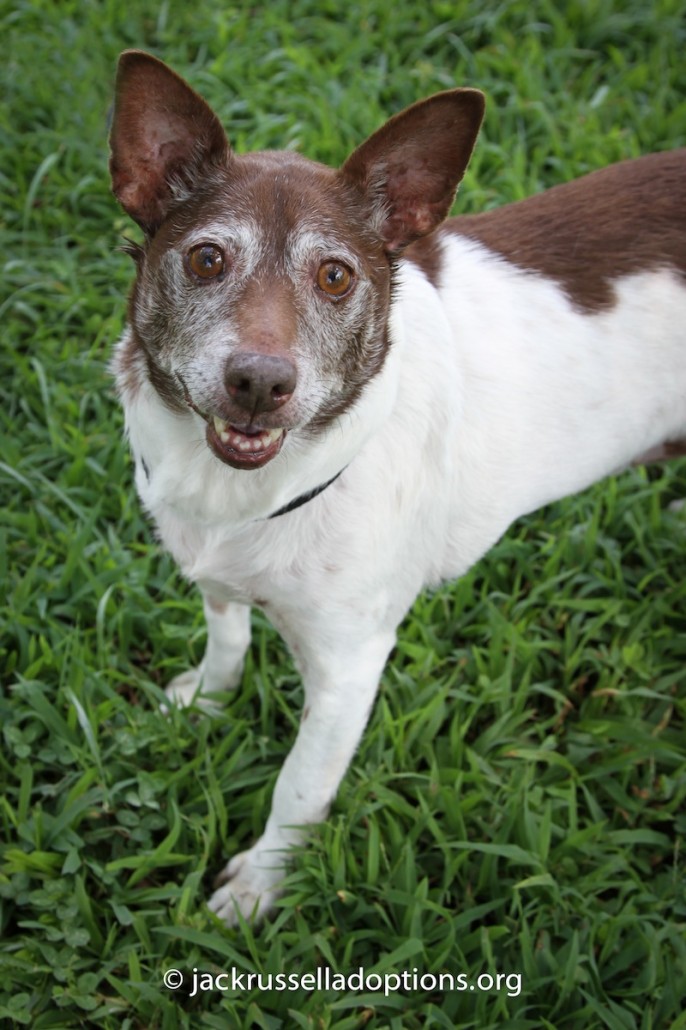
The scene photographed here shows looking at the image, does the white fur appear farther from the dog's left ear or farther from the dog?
the dog's left ear

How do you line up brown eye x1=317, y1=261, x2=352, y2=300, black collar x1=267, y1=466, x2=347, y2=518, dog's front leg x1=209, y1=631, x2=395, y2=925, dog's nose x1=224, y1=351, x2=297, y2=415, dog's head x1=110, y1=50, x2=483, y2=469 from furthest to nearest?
1. dog's front leg x1=209, y1=631, x2=395, y2=925
2. black collar x1=267, y1=466, x2=347, y2=518
3. brown eye x1=317, y1=261, x2=352, y2=300
4. dog's head x1=110, y1=50, x2=483, y2=469
5. dog's nose x1=224, y1=351, x2=297, y2=415

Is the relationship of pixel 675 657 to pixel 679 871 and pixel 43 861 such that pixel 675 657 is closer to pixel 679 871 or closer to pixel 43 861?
pixel 679 871

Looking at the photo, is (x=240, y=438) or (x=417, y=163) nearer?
(x=240, y=438)

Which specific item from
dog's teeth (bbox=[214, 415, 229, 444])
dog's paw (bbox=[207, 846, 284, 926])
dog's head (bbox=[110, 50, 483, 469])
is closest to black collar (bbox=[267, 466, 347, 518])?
dog's head (bbox=[110, 50, 483, 469])

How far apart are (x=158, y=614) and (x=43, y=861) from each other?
0.95 meters

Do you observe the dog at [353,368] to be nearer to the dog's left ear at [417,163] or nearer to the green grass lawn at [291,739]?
the dog's left ear at [417,163]

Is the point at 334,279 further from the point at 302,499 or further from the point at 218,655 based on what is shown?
the point at 218,655

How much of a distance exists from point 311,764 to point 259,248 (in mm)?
1460

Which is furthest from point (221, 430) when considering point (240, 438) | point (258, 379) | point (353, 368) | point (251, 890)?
point (251, 890)

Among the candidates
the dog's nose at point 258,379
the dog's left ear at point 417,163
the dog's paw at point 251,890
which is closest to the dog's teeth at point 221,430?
the dog's nose at point 258,379

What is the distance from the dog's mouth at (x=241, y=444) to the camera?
2.20 meters

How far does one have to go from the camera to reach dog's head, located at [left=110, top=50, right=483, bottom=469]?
215cm

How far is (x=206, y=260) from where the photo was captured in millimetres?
2217

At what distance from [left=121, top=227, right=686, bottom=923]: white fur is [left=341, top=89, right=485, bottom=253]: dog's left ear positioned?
0.24 meters
